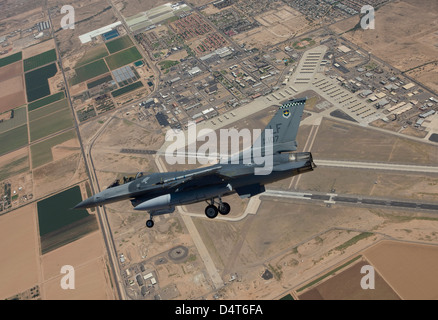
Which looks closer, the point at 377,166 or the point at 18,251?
the point at 18,251

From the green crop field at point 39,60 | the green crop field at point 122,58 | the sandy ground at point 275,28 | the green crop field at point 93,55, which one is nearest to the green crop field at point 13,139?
the green crop field at point 93,55

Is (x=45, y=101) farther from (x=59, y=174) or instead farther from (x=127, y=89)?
(x=59, y=174)

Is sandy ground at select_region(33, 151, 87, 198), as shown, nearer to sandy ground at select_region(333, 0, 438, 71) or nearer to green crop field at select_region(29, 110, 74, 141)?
green crop field at select_region(29, 110, 74, 141)

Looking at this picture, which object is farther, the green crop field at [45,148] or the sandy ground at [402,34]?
the sandy ground at [402,34]

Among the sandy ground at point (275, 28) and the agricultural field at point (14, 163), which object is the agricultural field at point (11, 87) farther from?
the sandy ground at point (275, 28)

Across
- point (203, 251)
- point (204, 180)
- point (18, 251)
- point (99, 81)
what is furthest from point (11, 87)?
point (204, 180)

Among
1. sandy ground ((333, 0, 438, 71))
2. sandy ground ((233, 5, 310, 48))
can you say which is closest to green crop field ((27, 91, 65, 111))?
sandy ground ((233, 5, 310, 48))

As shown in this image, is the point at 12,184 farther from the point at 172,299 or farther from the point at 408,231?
the point at 408,231
